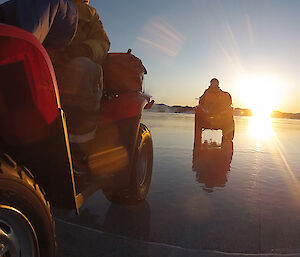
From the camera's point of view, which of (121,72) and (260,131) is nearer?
(121,72)

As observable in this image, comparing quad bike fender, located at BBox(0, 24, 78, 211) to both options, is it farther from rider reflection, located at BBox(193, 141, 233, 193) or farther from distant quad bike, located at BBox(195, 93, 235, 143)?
distant quad bike, located at BBox(195, 93, 235, 143)

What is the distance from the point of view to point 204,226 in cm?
253

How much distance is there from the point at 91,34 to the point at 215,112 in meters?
7.22

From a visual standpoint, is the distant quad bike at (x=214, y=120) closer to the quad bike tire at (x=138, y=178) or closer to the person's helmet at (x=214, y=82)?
the person's helmet at (x=214, y=82)

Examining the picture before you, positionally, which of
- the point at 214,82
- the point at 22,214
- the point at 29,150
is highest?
the point at 214,82

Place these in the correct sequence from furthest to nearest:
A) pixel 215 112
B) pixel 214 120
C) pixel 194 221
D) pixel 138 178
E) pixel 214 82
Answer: pixel 214 82, pixel 215 112, pixel 214 120, pixel 138 178, pixel 194 221

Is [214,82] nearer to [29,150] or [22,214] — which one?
[29,150]

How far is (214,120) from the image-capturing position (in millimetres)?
8758

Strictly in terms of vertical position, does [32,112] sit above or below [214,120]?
above

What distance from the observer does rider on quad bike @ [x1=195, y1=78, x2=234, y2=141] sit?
8.64 meters

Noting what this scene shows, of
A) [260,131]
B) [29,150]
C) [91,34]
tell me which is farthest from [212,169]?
[260,131]

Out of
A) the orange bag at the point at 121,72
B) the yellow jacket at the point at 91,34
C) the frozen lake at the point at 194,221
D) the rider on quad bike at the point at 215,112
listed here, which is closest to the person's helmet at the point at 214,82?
the rider on quad bike at the point at 215,112

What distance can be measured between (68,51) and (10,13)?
0.75 meters

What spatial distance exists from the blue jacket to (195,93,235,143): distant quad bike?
7.21 metres
